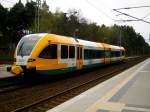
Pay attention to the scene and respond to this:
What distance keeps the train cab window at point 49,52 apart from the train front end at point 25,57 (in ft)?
2.14

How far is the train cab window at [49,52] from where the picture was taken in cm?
1910

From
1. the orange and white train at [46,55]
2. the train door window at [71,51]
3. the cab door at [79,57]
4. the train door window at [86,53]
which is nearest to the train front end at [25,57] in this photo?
the orange and white train at [46,55]

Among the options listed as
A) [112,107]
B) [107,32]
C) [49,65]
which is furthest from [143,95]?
[107,32]

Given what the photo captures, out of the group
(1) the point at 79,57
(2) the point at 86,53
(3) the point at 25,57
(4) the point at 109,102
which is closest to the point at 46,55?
(3) the point at 25,57

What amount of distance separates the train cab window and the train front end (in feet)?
2.14

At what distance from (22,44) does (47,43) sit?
4.89 feet

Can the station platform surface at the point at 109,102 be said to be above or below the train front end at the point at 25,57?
below

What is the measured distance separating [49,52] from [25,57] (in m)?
1.61

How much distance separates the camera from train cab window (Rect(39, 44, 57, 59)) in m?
19.1

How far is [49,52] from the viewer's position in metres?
19.7

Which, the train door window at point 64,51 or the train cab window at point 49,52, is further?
the train door window at point 64,51

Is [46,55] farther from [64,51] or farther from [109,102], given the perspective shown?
[109,102]

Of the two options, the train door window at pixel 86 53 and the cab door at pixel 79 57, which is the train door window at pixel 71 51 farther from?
the train door window at pixel 86 53

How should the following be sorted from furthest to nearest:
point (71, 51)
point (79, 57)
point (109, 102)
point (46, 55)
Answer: point (79, 57), point (71, 51), point (46, 55), point (109, 102)
